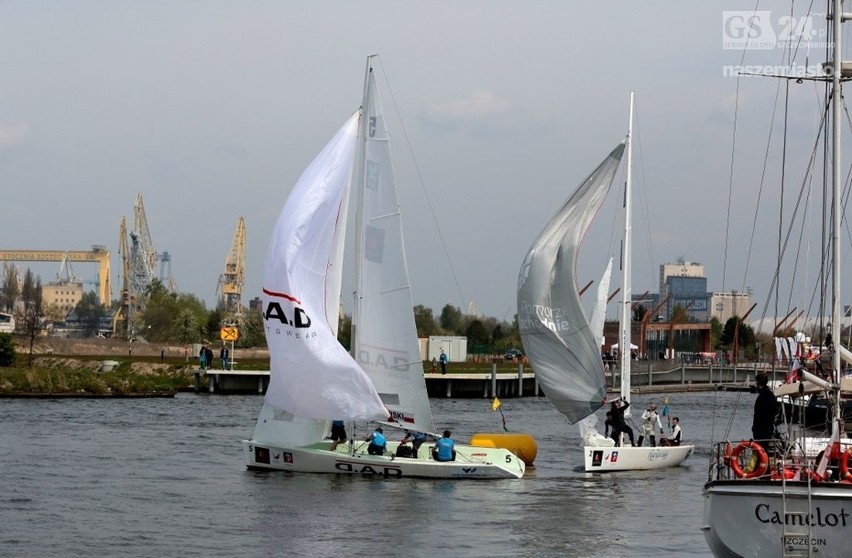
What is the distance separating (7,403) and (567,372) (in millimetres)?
35560

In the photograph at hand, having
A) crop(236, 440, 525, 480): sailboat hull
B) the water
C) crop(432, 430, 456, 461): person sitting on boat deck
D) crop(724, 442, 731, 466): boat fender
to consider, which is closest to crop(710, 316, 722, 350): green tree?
the water

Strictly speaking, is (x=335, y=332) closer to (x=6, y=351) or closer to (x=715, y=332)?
(x=6, y=351)

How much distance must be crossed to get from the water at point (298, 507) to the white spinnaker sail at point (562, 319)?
233 cm

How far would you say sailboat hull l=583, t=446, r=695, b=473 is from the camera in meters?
37.3

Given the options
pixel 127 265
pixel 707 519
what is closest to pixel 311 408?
pixel 707 519

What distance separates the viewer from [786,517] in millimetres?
19531

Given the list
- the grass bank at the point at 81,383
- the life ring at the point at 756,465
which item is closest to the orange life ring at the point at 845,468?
the life ring at the point at 756,465

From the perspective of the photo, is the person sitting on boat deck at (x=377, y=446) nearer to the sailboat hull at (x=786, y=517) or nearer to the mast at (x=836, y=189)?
the mast at (x=836, y=189)

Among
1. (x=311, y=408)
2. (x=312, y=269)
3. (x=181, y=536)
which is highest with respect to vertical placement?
(x=312, y=269)

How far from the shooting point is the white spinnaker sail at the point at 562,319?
37.8 meters

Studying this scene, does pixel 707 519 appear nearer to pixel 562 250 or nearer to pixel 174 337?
pixel 562 250

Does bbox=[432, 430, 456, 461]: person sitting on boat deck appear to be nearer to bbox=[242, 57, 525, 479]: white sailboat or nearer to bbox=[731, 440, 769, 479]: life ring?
bbox=[242, 57, 525, 479]: white sailboat

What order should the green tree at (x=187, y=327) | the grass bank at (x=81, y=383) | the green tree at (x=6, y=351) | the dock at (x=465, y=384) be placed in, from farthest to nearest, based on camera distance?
the green tree at (x=187, y=327), the green tree at (x=6, y=351), the dock at (x=465, y=384), the grass bank at (x=81, y=383)

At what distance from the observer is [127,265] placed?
Answer: 19288cm
